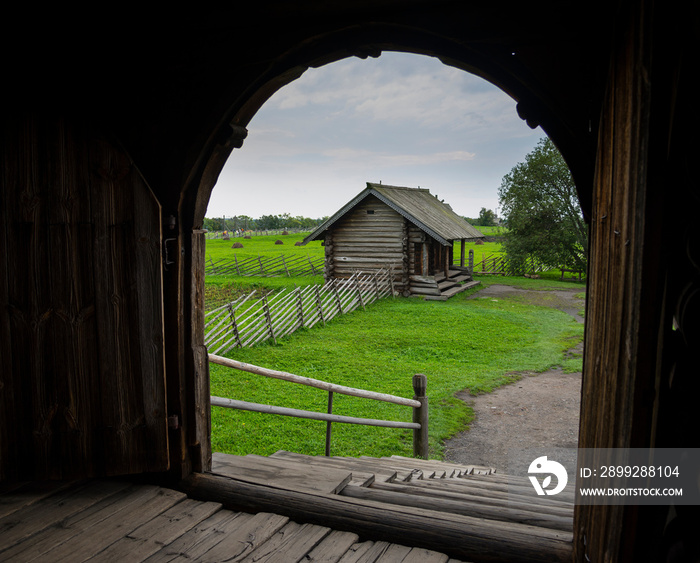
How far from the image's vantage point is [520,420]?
782 cm

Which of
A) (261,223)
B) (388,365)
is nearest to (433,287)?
(388,365)

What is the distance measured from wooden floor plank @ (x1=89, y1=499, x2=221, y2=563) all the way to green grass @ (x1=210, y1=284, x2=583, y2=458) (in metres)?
3.71

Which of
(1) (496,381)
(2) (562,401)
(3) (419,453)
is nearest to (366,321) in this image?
(1) (496,381)

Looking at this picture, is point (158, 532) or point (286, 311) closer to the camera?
point (158, 532)

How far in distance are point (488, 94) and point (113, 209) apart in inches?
2578

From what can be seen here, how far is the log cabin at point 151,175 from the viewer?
7.38 feet

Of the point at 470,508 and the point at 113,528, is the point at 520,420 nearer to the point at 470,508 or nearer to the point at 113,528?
the point at 470,508

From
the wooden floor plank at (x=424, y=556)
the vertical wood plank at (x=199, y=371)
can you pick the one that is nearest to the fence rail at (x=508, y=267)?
the vertical wood plank at (x=199, y=371)

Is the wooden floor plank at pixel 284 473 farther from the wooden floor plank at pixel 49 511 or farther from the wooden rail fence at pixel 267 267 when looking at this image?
the wooden rail fence at pixel 267 267

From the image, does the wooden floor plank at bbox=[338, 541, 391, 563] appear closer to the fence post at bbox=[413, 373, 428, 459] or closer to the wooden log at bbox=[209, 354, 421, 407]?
the wooden log at bbox=[209, 354, 421, 407]

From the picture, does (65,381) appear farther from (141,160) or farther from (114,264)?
(141,160)

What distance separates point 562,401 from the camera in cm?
872

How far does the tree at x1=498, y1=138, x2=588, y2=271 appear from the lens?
89.6ft

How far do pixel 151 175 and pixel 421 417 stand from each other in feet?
14.9
